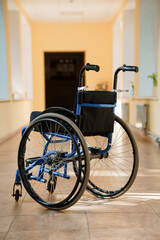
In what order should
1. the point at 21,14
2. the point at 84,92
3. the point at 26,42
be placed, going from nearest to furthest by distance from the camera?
the point at 84,92 < the point at 21,14 < the point at 26,42

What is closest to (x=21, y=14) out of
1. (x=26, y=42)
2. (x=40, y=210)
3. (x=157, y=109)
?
(x=26, y=42)

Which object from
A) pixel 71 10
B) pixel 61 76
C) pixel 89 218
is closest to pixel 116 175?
pixel 89 218

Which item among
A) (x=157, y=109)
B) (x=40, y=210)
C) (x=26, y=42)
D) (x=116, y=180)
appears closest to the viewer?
(x=40, y=210)

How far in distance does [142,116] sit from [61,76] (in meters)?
4.61

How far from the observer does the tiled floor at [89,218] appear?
163 centimetres

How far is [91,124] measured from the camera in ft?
6.12

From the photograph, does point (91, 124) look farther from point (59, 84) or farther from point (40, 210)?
point (59, 84)

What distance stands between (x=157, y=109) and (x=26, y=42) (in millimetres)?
5007

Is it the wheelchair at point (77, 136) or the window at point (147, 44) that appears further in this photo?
the window at point (147, 44)

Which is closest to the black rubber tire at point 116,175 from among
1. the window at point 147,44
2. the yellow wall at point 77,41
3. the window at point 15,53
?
the window at point 147,44

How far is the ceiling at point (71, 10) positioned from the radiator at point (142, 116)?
3028 millimetres

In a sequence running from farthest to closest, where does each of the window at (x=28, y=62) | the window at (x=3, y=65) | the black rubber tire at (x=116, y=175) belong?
the window at (x=28, y=62)
the window at (x=3, y=65)
the black rubber tire at (x=116, y=175)

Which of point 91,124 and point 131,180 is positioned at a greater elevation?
point 91,124

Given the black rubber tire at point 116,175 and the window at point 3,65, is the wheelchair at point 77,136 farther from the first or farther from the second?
the window at point 3,65
